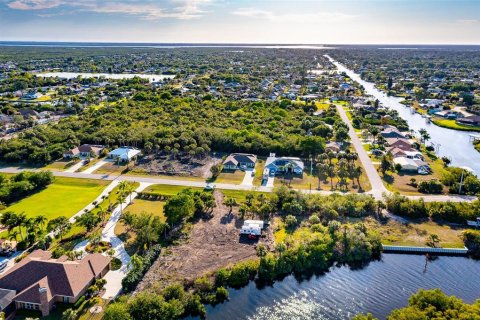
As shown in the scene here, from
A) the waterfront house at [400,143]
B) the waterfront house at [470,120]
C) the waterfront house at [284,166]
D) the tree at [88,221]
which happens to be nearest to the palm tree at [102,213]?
the tree at [88,221]

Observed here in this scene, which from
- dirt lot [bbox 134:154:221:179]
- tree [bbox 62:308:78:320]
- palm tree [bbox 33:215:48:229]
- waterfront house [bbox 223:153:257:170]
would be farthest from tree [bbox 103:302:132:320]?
waterfront house [bbox 223:153:257:170]

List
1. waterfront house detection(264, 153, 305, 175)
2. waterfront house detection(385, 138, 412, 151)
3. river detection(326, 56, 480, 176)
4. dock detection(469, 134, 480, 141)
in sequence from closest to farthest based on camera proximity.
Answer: waterfront house detection(264, 153, 305, 175), river detection(326, 56, 480, 176), waterfront house detection(385, 138, 412, 151), dock detection(469, 134, 480, 141)

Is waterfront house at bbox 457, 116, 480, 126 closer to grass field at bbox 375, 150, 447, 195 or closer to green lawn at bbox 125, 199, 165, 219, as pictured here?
grass field at bbox 375, 150, 447, 195

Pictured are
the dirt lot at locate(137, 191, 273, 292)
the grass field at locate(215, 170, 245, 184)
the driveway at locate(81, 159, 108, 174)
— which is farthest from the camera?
the driveway at locate(81, 159, 108, 174)

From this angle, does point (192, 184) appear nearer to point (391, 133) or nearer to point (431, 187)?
point (431, 187)

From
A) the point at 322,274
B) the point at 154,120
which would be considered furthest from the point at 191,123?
the point at 322,274

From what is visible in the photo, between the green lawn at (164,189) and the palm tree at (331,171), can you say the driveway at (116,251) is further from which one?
the palm tree at (331,171)

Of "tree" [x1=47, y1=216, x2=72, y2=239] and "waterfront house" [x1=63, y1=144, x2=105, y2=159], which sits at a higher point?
"waterfront house" [x1=63, y1=144, x2=105, y2=159]
